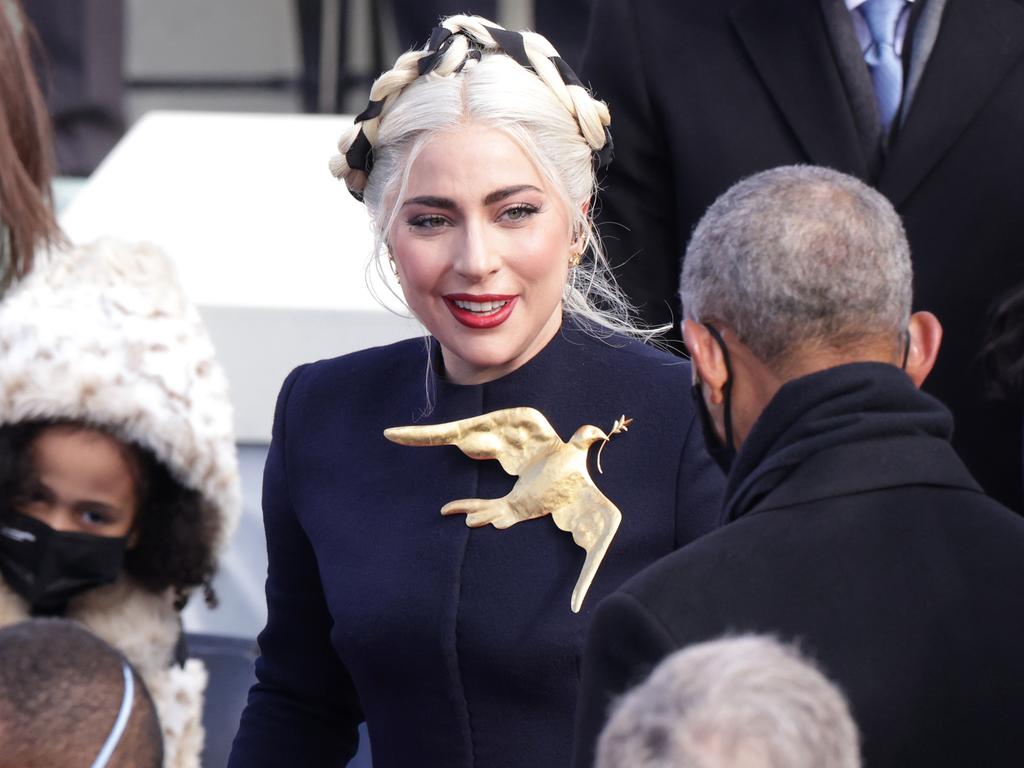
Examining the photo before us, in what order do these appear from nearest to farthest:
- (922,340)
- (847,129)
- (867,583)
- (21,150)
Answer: (867,583), (922,340), (21,150), (847,129)

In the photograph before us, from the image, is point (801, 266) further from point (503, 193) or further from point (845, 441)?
point (503, 193)

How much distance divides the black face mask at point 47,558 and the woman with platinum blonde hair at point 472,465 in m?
0.49

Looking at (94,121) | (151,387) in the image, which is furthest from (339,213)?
(94,121)

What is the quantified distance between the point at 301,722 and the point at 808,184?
951 mm

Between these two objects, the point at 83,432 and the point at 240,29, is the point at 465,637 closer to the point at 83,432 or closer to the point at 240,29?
the point at 83,432

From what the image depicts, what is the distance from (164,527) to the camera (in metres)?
2.74

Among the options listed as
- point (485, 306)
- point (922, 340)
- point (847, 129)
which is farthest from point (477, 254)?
point (847, 129)

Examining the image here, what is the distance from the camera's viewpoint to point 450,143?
2051 millimetres

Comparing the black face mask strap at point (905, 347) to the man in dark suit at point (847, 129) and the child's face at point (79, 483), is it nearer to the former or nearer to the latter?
the man in dark suit at point (847, 129)

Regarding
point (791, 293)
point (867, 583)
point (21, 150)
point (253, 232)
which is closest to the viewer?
point (867, 583)

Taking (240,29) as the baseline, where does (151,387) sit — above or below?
above

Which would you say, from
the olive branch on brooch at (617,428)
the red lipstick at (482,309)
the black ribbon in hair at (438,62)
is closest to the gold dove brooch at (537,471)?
the olive branch on brooch at (617,428)

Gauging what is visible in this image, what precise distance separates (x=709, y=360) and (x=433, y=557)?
474 mm

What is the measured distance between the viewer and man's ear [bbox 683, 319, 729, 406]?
1746mm
